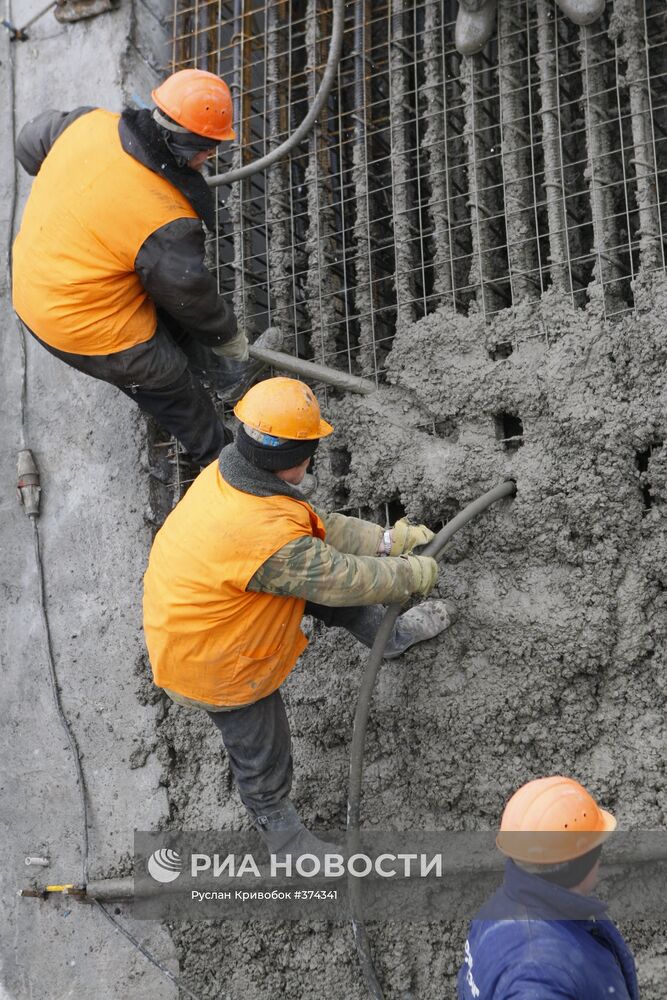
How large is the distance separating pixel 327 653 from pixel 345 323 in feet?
4.61

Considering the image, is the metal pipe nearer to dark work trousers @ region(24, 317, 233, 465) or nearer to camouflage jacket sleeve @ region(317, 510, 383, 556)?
dark work trousers @ region(24, 317, 233, 465)

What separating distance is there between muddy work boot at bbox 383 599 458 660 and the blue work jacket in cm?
151

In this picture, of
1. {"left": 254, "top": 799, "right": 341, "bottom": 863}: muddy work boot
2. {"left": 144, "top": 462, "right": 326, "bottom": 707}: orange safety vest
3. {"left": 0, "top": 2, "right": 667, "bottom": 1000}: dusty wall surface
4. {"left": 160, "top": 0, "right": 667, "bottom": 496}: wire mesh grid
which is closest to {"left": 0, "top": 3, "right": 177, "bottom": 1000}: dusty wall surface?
{"left": 0, "top": 2, "right": 667, "bottom": 1000}: dusty wall surface

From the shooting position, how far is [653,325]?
166 inches

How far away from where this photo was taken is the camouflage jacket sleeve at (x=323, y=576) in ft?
12.2

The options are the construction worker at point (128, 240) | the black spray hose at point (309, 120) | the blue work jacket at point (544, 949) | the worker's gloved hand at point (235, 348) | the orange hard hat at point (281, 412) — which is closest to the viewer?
the blue work jacket at point (544, 949)

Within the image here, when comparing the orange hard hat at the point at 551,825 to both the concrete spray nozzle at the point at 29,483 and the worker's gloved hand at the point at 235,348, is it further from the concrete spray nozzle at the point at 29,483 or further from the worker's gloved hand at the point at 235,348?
the concrete spray nozzle at the point at 29,483

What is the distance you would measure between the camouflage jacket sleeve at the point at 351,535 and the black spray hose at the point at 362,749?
184mm

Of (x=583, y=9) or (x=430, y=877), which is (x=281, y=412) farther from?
(x=583, y=9)

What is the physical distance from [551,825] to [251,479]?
4.79 ft

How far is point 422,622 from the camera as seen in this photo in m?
4.30

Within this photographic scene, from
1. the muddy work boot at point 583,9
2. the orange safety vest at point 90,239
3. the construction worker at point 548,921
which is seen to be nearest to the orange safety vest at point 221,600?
the orange safety vest at point 90,239

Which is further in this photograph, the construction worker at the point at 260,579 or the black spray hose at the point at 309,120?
the black spray hose at the point at 309,120

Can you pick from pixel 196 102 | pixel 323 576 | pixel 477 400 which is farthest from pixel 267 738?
pixel 196 102
